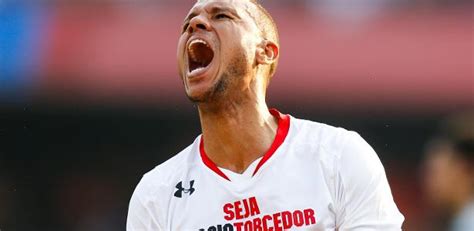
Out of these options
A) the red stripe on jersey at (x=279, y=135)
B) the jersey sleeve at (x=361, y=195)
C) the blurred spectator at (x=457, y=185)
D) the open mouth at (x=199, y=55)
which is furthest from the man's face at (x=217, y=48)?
the blurred spectator at (x=457, y=185)

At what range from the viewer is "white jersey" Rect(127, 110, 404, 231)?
13.5 feet

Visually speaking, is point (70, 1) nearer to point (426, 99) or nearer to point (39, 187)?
point (39, 187)

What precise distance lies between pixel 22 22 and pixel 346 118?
4.23 m

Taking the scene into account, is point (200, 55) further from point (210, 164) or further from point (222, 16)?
point (210, 164)

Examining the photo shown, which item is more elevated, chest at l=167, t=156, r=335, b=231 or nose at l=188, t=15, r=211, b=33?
nose at l=188, t=15, r=211, b=33

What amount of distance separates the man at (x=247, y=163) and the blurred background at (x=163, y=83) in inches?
300

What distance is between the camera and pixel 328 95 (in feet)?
41.6

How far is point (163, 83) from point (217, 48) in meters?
8.52

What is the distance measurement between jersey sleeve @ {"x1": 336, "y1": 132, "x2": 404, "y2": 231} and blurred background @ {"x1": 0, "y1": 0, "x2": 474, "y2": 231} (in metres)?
7.95

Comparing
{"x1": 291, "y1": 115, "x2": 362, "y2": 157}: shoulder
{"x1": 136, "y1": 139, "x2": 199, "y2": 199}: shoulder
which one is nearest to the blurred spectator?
{"x1": 291, "y1": 115, "x2": 362, "y2": 157}: shoulder

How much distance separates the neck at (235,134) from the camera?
14.6 feet

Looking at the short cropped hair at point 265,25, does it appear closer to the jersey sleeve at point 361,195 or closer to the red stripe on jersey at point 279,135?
the red stripe on jersey at point 279,135

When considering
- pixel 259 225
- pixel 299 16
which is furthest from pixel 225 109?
pixel 299 16

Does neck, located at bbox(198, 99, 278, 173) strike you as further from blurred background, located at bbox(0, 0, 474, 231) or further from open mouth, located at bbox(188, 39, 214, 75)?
blurred background, located at bbox(0, 0, 474, 231)
